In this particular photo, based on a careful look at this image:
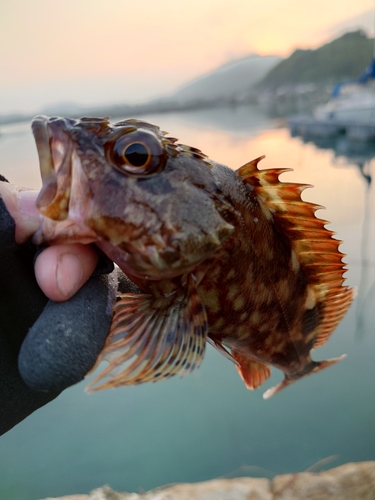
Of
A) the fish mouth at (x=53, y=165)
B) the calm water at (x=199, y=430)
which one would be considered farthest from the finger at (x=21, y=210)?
the calm water at (x=199, y=430)

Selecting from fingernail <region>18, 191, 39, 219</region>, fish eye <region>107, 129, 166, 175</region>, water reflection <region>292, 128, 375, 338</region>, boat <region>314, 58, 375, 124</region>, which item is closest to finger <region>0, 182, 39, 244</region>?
fingernail <region>18, 191, 39, 219</region>

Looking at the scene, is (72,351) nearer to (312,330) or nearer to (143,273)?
(143,273)

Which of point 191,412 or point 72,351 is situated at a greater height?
point 72,351

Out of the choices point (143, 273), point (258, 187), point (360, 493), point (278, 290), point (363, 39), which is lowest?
point (360, 493)

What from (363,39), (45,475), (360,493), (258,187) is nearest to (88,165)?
(258,187)

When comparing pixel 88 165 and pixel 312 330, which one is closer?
pixel 88 165

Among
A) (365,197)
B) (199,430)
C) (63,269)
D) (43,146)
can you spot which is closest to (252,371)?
(63,269)

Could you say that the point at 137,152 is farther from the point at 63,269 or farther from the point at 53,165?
the point at 63,269

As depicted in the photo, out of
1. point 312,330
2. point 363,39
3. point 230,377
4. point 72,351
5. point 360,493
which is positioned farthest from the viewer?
point 363,39
